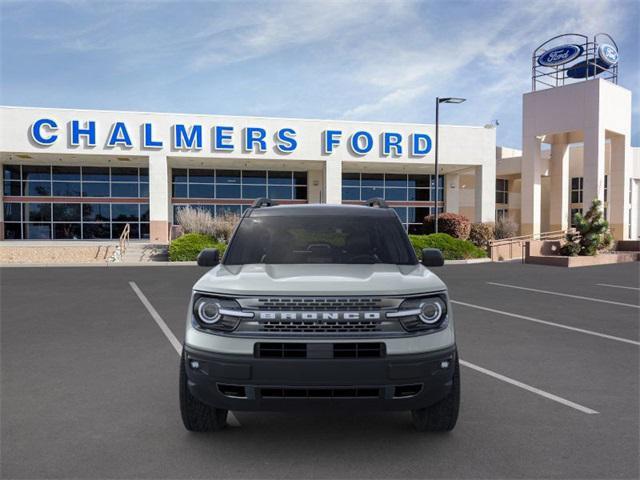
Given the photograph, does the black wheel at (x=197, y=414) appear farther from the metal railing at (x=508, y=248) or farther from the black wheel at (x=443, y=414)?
the metal railing at (x=508, y=248)

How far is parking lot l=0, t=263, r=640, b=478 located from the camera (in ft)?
Answer: 11.8

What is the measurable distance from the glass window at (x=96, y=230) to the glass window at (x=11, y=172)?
5211mm

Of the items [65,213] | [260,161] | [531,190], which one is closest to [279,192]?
[260,161]

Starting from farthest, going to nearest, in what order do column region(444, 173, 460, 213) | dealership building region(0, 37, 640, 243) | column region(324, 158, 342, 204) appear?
column region(444, 173, 460, 213), column region(324, 158, 342, 204), dealership building region(0, 37, 640, 243)

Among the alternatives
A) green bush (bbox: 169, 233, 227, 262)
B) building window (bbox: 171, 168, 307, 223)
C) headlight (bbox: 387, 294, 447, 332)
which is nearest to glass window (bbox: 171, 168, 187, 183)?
building window (bbox: 171, 168, 307, 223)

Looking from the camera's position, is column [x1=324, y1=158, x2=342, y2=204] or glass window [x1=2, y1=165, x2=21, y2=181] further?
glass window [x1=2, y1=165, x2=21, y2=181]

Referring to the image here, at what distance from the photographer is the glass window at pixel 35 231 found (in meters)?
34.1

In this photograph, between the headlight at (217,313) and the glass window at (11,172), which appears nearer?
the headlight at (217,313)

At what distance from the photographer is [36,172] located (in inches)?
1345

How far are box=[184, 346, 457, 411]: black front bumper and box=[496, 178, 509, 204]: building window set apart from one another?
4456 centimetres

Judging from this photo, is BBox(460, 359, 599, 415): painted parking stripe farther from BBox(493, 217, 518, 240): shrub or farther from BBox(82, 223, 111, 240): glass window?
BBox(82, 223, 111, 240): glass window

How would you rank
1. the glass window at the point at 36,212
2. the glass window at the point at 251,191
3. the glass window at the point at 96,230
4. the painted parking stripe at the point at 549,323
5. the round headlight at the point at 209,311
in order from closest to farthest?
the round headlight at the point at 209,311
the painted parking stripe at the point at 549,323
the glass window at the point at 36,212
the glass window at the point at 96,230
the glass window at the point at 251,191

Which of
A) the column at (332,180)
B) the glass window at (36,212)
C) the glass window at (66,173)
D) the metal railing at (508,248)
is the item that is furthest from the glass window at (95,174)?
the metal railing at (508,248)

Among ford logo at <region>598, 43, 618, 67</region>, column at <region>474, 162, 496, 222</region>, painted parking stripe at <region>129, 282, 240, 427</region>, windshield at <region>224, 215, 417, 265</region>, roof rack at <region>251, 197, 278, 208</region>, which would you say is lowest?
painted parking stripe at <region>129, 282, 240, 427</region>
